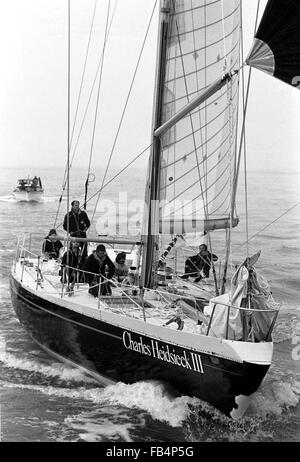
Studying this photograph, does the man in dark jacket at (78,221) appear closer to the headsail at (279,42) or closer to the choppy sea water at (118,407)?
the choppy sea water at (118,407)

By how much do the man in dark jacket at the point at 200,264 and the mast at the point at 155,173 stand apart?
81.7 inches

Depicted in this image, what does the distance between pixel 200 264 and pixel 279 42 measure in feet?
23.2

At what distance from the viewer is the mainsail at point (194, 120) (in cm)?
1296

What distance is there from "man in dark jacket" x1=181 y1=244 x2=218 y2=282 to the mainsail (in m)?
1.03

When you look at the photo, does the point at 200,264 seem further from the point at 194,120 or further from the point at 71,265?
the point at 194,120

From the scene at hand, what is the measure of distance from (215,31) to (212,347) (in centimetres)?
687

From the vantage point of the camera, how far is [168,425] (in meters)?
10.8

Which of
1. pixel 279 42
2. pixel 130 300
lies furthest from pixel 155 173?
pixel 279 42

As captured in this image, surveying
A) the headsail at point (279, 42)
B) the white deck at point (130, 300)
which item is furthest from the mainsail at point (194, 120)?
the headsail at point (279, 42)

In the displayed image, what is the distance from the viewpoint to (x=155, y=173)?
1298 cm

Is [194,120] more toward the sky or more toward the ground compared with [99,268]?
more toward the sky
